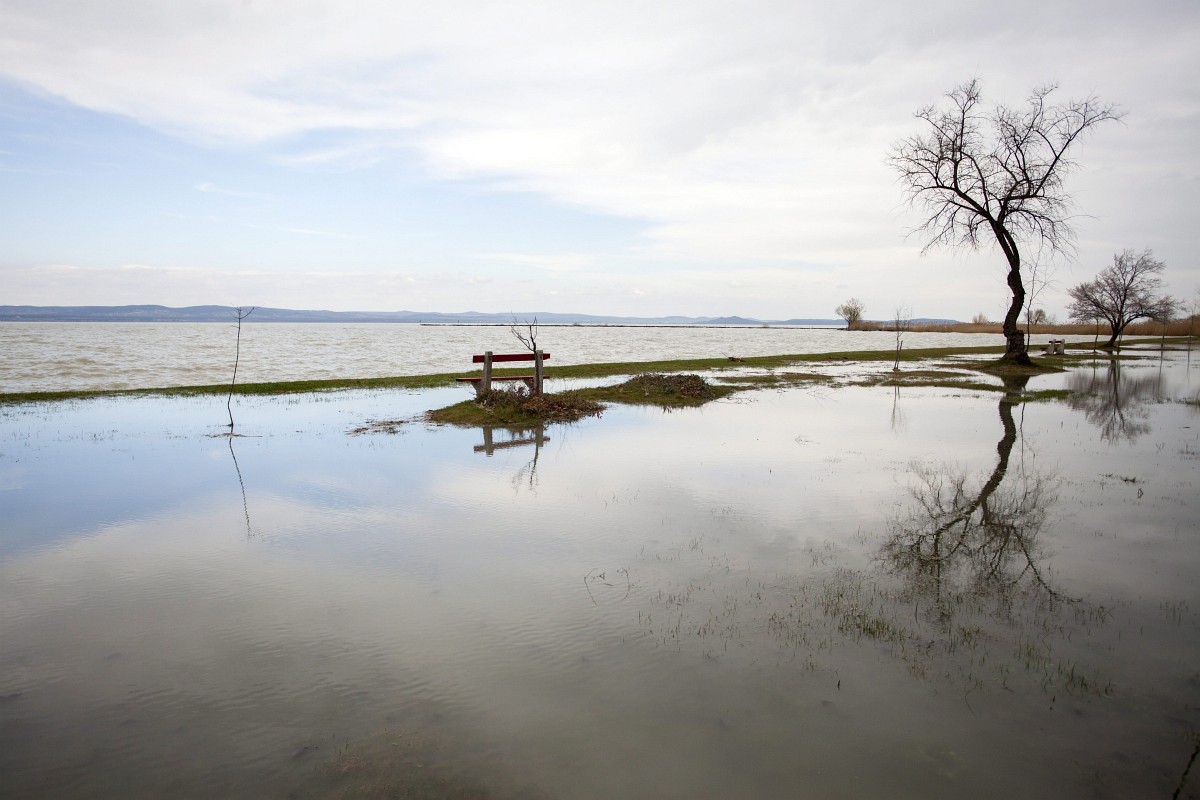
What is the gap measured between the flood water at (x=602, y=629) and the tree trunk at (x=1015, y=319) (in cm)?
2376

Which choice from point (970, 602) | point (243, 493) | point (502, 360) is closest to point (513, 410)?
point (502, 360)

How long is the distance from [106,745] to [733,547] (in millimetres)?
6274

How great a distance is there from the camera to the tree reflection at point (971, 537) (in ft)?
22.4

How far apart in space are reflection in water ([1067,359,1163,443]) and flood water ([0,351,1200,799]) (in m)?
4.33

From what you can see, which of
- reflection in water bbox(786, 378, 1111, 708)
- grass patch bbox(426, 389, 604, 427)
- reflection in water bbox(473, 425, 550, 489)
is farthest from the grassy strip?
reflection in water bbox(786, 378, 1111, 708)

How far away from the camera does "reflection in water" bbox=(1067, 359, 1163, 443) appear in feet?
55.0

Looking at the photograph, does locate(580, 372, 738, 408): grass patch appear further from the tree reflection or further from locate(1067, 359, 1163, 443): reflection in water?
locate(1067, 359, 1163, 443): reflection in water

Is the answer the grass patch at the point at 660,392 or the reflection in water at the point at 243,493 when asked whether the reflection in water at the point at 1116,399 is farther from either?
the reflection in water at the point at 243,493

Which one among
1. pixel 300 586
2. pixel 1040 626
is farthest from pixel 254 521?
pixel 1040 626

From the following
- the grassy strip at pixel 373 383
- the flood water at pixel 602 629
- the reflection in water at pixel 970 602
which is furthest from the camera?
the grassy strip at pixel 373 383

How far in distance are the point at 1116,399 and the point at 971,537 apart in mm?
19566

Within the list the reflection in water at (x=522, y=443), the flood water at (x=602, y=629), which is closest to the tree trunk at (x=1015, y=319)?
the flood water at (x=602, y=629)

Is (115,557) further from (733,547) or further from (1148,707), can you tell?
(1148,707)

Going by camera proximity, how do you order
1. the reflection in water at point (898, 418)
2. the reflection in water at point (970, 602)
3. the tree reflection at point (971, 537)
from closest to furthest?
1. the reflection in water at point (970, 602)
2. the tree reflection at point (971, 537)
3. the reflection in water at point (898, 418)
